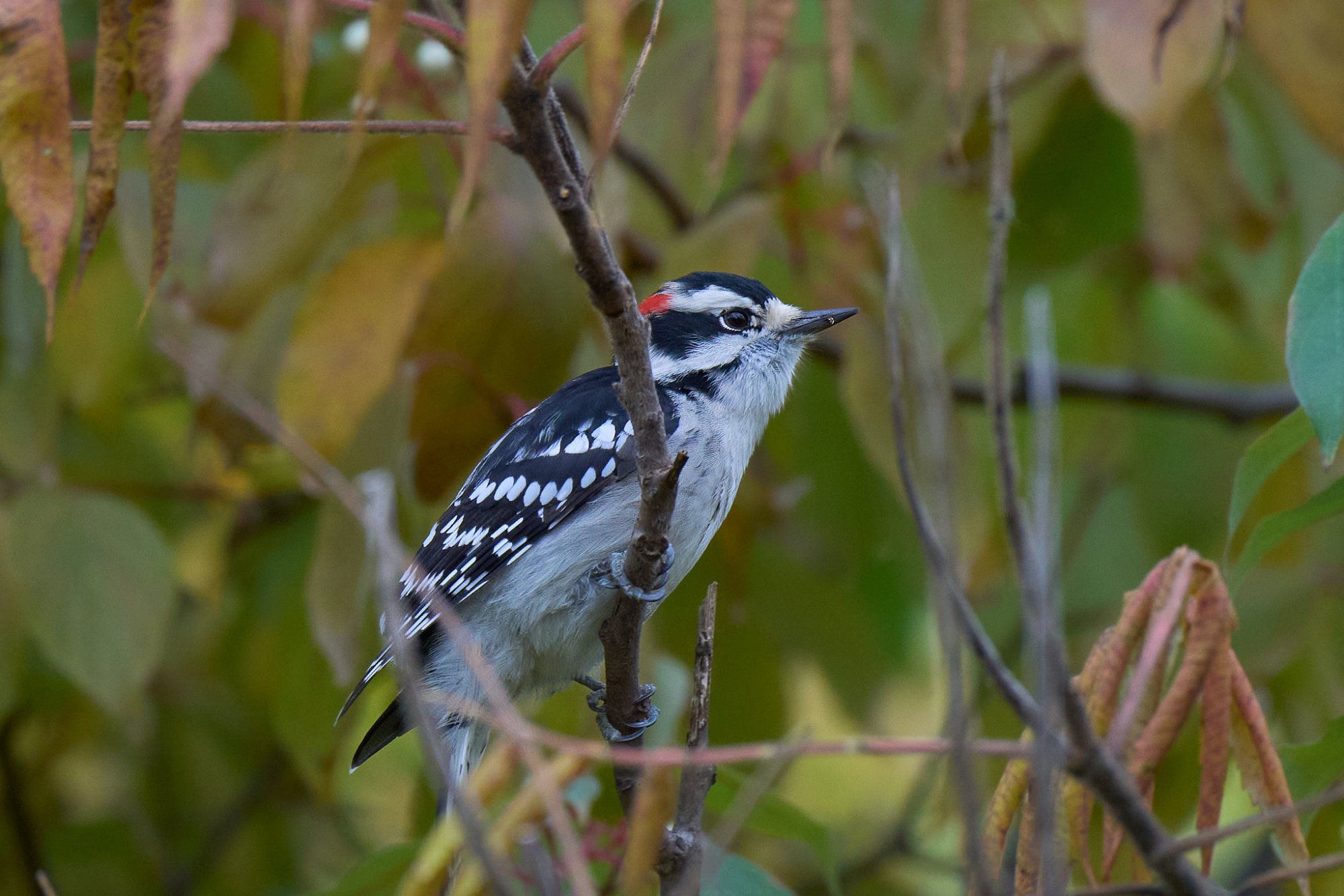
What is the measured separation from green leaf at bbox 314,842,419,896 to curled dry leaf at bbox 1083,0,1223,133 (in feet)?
6.78

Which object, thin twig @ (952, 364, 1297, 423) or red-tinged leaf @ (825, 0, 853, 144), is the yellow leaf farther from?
thin twig @ (952, 364, 1297, 423)

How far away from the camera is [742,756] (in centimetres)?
136

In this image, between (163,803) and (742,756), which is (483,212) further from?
(163,803)

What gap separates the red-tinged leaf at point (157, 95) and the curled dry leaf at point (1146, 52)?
1.92 metres

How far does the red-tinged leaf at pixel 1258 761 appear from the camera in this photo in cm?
174

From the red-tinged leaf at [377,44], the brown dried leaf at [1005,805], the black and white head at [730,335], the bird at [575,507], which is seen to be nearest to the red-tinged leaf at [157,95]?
the red-tinged leaf at [377,44]

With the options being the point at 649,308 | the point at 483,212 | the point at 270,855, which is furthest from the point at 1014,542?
the point at 270,855

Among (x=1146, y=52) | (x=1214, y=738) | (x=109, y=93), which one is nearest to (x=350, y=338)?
(x=109, y=93)

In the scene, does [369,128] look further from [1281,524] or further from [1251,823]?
[1281,524]

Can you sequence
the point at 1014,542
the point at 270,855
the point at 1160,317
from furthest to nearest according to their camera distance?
1. the point at 270,855
2. the point at 1160,317
3. the point at 1014,542

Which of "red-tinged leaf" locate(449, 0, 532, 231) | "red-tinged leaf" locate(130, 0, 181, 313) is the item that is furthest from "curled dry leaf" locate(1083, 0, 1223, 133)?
"red-tinged leaf" locate(130, 0, 181, 313)

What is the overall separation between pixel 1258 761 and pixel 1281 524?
1.29ft

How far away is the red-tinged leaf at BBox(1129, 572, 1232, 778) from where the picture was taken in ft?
5.39

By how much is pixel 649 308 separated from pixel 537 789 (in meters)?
2.51
